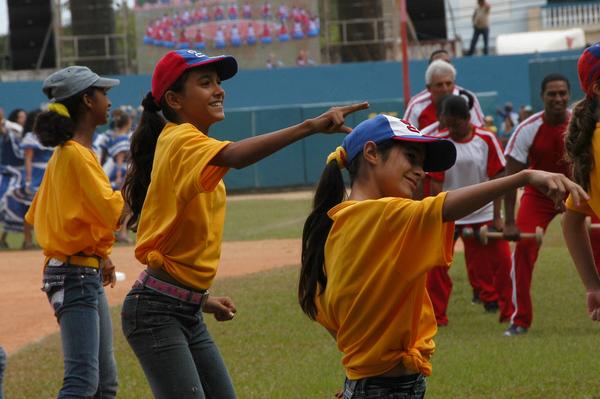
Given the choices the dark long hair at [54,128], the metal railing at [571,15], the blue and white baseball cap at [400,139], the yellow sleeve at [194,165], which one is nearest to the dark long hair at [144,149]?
the yellow sleeve at [194,165]

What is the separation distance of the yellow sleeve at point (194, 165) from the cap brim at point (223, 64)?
423mm

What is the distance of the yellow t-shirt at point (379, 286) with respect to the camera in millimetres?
4430

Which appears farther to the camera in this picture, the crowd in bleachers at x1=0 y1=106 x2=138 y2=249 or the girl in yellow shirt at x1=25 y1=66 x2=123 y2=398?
the crowd in bleachers at x1=0 y1=106 x2=138 y2=249

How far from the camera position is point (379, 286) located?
181 inches

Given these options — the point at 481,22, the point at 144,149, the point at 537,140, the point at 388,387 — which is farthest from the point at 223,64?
the point at 481,22

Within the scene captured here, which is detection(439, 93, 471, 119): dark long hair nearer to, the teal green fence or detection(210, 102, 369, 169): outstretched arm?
detection(210, 102, 369, 169): outstretched arm

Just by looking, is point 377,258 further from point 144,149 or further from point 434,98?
point 434,98

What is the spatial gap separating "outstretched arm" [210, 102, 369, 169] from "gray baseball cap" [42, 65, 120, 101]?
1924 mm

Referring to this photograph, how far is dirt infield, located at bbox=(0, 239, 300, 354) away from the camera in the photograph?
40.7ft

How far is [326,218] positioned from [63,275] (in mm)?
2023

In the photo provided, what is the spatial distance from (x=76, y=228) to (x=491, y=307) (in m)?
6.50

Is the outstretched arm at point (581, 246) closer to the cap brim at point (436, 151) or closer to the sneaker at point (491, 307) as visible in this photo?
the cap brim at point (436, 151)

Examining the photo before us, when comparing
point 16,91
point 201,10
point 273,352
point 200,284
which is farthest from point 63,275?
point 201,10

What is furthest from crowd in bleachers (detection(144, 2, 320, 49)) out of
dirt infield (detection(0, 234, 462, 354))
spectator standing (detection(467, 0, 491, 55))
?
dirt infield (detection(0, 234, 462, 354))
